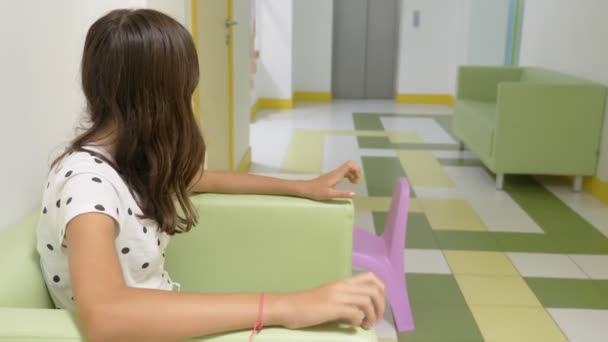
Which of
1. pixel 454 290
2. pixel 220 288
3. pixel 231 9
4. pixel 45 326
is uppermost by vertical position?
pixel 231 9

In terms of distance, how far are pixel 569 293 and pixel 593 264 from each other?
0.46m

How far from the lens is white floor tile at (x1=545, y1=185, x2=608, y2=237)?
Answer: 405cm

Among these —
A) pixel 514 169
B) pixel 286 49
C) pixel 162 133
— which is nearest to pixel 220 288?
pixel 162 133

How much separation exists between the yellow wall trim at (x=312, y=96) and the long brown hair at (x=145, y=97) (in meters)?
8.14

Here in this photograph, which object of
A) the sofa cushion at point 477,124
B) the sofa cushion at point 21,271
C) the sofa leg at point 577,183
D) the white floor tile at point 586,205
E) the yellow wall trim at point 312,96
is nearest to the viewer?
the sofa cushion at point 21,271

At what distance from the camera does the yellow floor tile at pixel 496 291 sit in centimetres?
291

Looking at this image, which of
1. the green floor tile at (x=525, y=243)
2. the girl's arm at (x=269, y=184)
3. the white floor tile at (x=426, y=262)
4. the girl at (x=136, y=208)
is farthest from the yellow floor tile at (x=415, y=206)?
the girl at (x=136, y=208)

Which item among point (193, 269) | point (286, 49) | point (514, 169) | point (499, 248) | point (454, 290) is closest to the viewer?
point (193, 269)

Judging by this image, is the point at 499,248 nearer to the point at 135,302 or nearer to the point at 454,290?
the point at 454,290

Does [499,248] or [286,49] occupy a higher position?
[286,49]

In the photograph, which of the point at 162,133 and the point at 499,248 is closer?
the point at 162,133

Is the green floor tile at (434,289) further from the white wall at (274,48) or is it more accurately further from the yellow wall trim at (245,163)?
the white wall at (274,48)

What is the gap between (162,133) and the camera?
1203 millimetres

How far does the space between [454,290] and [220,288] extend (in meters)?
1.60
